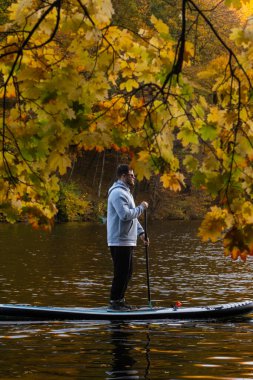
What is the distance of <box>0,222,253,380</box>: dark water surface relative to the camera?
9.12 meters

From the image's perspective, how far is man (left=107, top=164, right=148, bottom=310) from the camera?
40.6 ft

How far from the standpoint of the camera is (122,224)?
12539 mm

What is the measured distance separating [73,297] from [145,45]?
34.8 feet

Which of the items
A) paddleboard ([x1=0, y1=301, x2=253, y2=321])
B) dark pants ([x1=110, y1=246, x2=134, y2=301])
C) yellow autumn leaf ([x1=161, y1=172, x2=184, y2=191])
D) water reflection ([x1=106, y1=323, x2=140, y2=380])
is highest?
yellow autumn leaf ([x1=161, y1=172, x2=184, y2=191])

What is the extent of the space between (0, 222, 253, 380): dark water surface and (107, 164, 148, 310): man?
73 centimetres

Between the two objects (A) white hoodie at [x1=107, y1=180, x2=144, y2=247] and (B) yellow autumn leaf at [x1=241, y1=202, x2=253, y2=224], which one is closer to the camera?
(B) yellow autumn leaf at [x1=241, y1=202, x2=253, y2=224]

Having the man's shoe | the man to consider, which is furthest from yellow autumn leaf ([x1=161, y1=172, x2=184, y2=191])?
the man's shoe

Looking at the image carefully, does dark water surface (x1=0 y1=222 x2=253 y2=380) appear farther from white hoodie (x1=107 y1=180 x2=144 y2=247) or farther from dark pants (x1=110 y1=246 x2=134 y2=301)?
white hoodie (x1=107 y1=180 x2=144 y2=247)

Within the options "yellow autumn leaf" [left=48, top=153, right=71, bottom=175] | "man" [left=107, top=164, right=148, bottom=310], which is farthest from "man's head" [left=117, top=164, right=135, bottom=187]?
"yellow autumn leaf" [left=48, top=153, right=71, bottom=175]

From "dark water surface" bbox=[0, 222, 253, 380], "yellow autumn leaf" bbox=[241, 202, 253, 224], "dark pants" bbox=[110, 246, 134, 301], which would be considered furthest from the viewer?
"dark pants" bbox=[110, 246, 134, 301]

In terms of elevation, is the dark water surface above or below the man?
below

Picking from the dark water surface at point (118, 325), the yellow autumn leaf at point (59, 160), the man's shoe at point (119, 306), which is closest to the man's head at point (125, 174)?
the man's shoe at point (119, 306)

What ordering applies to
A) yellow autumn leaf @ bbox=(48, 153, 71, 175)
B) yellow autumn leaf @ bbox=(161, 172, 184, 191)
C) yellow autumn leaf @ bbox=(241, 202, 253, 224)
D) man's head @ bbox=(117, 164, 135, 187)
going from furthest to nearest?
man's head @ bbox=(117, 164, 135, 187), yellow autumn leaf @ bbox=(161, 172, 184, 191), yellow autumn leaf @ bbox=(48, 153, 71, 175), yellow autumn leaf @ bbox=(241, 202, 253, 224)

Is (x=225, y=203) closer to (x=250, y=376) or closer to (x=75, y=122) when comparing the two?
(x=75, y=122)
